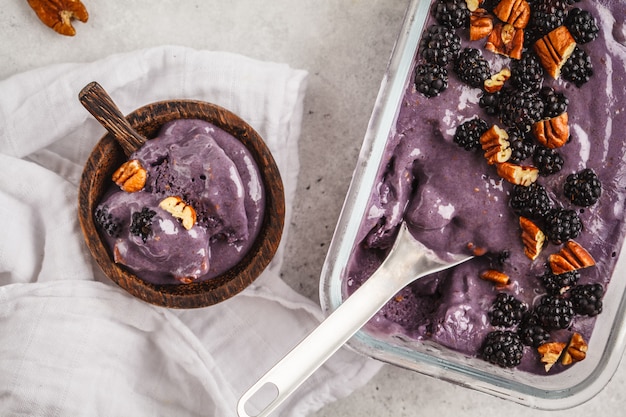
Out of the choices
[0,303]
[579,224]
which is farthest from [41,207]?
[579,224]

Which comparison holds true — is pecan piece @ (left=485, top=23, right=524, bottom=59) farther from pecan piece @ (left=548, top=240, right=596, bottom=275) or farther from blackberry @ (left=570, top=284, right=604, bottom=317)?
blackberry @ (left=570, top=284, right=604, bottom=317)

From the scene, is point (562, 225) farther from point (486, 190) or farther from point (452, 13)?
point (452, 13)

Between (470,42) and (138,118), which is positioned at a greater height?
(470,42)

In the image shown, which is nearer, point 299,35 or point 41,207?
point 41,207

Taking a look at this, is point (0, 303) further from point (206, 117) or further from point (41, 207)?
point (206, 117)

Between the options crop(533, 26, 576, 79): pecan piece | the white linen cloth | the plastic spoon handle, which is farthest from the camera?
the white linen cloth

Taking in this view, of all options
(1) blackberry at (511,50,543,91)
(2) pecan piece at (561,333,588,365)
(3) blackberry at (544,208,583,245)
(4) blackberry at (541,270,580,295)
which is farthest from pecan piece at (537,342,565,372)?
(1) blackberry at (511,50,543,91)

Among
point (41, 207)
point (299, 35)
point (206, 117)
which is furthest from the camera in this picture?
point (299, 35)
